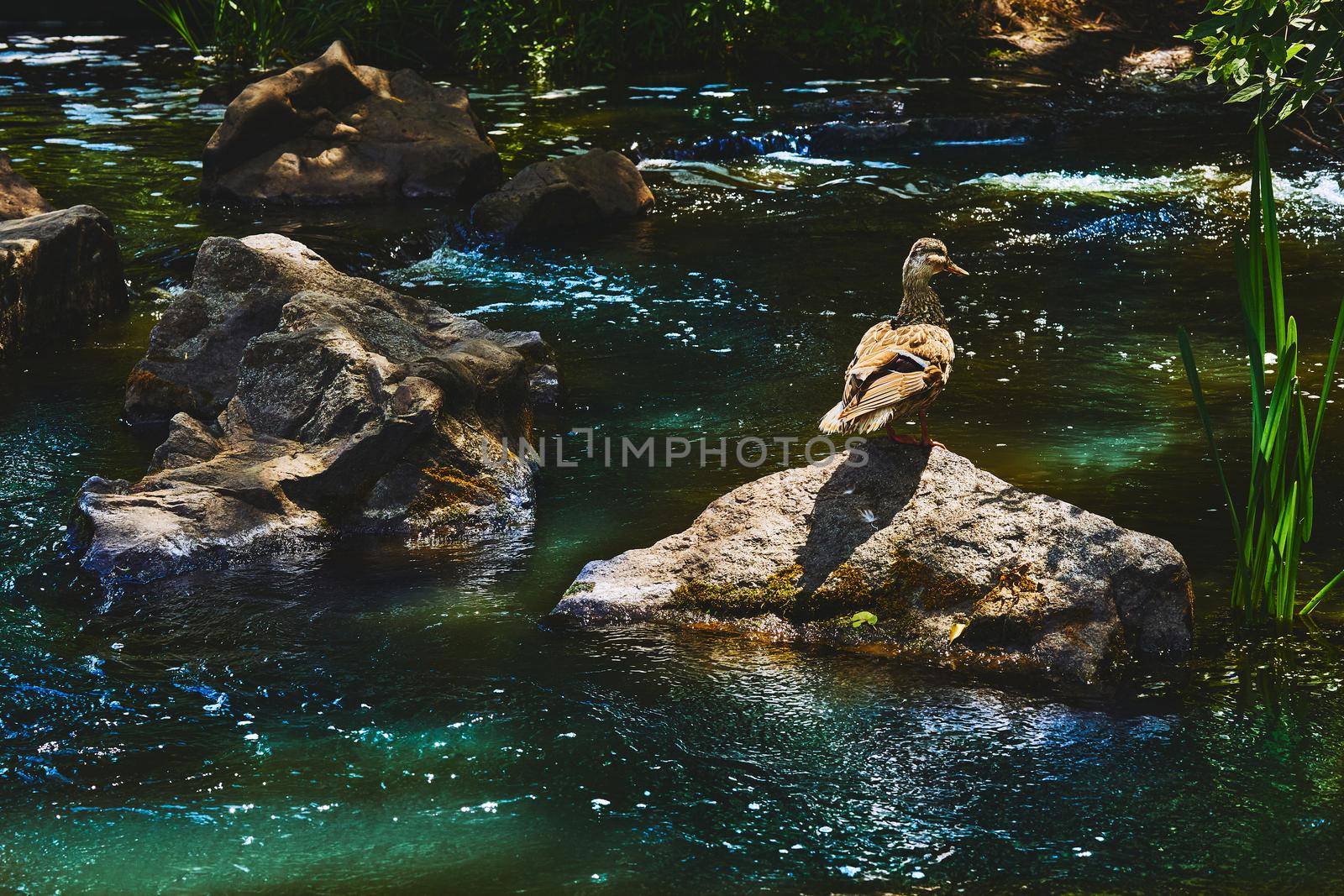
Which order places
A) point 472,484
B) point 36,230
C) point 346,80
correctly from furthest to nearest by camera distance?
point 346,80 < point 36,230 < point 472,484

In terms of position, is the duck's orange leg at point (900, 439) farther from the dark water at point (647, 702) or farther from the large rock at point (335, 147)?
the large rock at point (335, 147)

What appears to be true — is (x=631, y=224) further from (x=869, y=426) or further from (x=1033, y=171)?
(x=869, y=426)

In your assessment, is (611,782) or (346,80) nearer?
(611,782)

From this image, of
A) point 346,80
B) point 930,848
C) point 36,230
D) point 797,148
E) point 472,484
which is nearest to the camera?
point 930,848

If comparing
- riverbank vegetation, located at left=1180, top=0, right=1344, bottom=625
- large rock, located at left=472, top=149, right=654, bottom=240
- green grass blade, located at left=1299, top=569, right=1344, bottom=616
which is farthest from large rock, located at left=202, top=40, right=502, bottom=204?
green grass blade, located at left=1299, top=569, right=1344, bottom=616

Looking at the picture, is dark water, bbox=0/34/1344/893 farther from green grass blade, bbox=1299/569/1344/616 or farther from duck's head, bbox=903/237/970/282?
duck's head, bbox=903/237/970/282

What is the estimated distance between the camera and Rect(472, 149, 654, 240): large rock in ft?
36.0

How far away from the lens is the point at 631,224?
11.5 metres

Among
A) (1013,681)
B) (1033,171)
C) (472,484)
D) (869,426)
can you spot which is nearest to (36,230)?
(472,484)

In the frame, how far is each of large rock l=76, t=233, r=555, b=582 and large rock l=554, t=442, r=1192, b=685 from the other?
1.31m

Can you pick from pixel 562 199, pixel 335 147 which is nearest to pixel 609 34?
pixel 335 147

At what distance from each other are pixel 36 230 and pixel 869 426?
6.51 m

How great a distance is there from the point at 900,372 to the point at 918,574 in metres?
0.79

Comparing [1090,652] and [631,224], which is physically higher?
[631,224]
